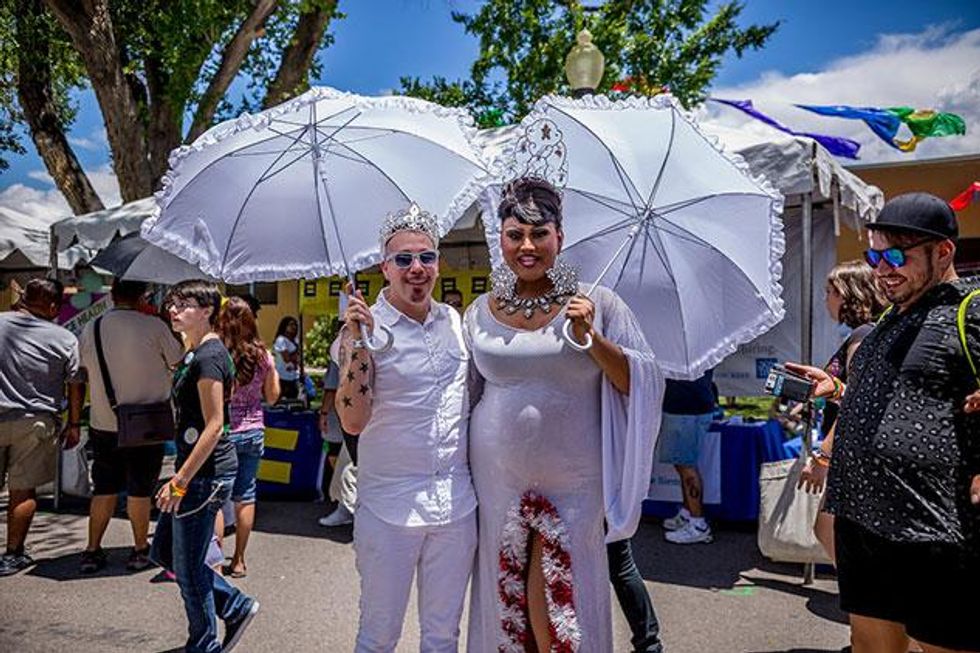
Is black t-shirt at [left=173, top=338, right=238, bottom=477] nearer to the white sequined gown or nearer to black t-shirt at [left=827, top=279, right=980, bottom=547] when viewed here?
the white sequined gown

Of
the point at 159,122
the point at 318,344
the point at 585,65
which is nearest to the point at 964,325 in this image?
the point at 585,65

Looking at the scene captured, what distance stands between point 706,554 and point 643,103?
3502 mm

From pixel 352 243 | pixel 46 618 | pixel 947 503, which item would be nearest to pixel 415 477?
pixel 352 243

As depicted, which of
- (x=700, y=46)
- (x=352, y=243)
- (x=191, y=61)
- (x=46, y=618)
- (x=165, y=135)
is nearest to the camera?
(x=352, y=243)

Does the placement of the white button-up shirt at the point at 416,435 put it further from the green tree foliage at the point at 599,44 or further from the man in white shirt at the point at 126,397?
the green tree foliage at the point at 599,44

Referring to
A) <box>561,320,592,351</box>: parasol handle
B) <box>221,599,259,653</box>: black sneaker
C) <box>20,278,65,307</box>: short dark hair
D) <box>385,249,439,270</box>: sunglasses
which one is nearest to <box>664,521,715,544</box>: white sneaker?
<box>221,599,259,653</box>: black sneaker

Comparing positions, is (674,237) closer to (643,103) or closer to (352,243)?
(643,103)

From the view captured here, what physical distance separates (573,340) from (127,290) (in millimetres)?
4017

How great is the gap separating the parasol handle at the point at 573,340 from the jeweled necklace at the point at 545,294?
0.12 meters

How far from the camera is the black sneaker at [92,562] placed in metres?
5.14

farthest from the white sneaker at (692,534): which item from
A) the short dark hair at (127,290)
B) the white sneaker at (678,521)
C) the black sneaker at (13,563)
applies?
the black sneaker at (13,563)

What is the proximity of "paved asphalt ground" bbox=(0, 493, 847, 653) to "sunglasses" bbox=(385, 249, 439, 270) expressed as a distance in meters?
2.23

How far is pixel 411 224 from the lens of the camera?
8.63ft

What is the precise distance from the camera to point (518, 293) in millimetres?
2568
